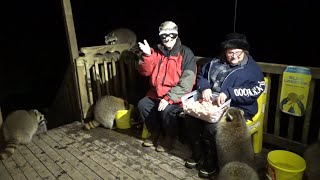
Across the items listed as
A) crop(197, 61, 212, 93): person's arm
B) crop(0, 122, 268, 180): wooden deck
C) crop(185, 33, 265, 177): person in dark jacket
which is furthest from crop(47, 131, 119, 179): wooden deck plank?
crop(197, 61, 212, 93): person's arm

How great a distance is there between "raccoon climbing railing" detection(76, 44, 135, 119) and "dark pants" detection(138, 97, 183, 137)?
133 cm

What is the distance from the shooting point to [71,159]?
3.48 metres

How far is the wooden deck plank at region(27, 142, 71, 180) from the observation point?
123 inches

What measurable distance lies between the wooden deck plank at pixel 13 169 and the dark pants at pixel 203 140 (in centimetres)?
208

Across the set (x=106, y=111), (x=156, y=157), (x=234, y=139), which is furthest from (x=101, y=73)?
(x=234, y=139)

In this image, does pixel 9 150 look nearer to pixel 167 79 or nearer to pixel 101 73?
pixel 101 73

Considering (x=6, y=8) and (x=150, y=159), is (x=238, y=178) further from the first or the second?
(x=6, y=8)

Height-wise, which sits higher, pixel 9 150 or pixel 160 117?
pixel 160 117

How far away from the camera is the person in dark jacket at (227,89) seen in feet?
9.29

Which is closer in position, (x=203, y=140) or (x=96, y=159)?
(x=203, y=140)

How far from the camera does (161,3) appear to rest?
22.6 feet

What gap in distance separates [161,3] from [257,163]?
16.5ft

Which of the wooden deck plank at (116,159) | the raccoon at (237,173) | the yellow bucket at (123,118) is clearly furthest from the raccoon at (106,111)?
the raccoon at (237,173)

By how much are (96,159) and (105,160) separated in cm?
13
